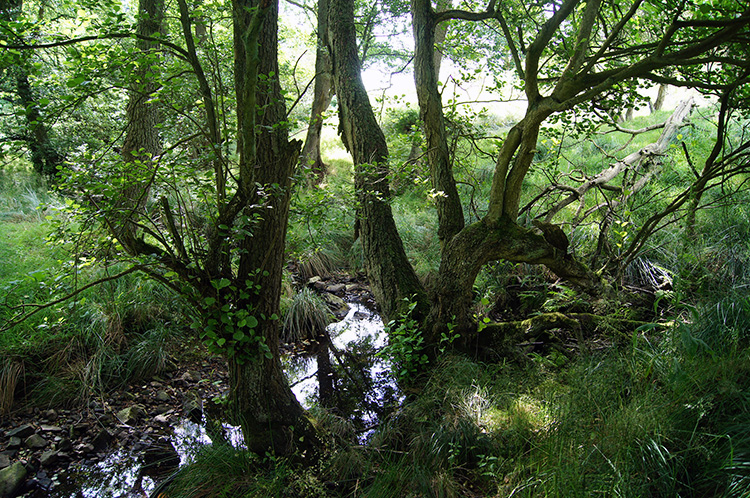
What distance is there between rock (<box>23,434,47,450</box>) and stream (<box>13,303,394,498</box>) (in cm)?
30

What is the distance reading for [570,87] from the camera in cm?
310

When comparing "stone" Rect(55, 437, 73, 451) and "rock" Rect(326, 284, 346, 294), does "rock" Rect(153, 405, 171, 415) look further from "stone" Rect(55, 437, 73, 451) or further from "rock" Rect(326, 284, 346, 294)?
"rock" Rect(326, 284, 346, 294)

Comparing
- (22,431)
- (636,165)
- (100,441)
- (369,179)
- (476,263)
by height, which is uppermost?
(369,179)

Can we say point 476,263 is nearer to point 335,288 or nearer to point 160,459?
point 160,459

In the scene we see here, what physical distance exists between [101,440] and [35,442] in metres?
0.47

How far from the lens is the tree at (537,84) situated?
2943mm

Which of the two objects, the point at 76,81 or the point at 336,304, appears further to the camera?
the point at 336,304

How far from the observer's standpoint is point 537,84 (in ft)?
11.9

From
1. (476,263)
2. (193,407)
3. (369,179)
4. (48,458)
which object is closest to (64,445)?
(48,458)

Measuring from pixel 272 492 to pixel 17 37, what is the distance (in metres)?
2.96

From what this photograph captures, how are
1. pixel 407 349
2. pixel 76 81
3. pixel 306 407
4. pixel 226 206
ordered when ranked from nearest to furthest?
pixel 76 81 < pixel 226 206 < pixel 407 349 < pixel 306 407

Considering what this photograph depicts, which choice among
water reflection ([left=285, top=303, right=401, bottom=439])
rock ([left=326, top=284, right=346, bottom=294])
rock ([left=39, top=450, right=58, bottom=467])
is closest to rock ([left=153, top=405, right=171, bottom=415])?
rock ([left=39, top=450, right=58, bottom=467])

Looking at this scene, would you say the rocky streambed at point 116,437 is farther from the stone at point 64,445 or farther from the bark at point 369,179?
the bark at point 369,179

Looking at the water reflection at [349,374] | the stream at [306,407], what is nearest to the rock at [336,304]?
the water reflection at [349,374]
